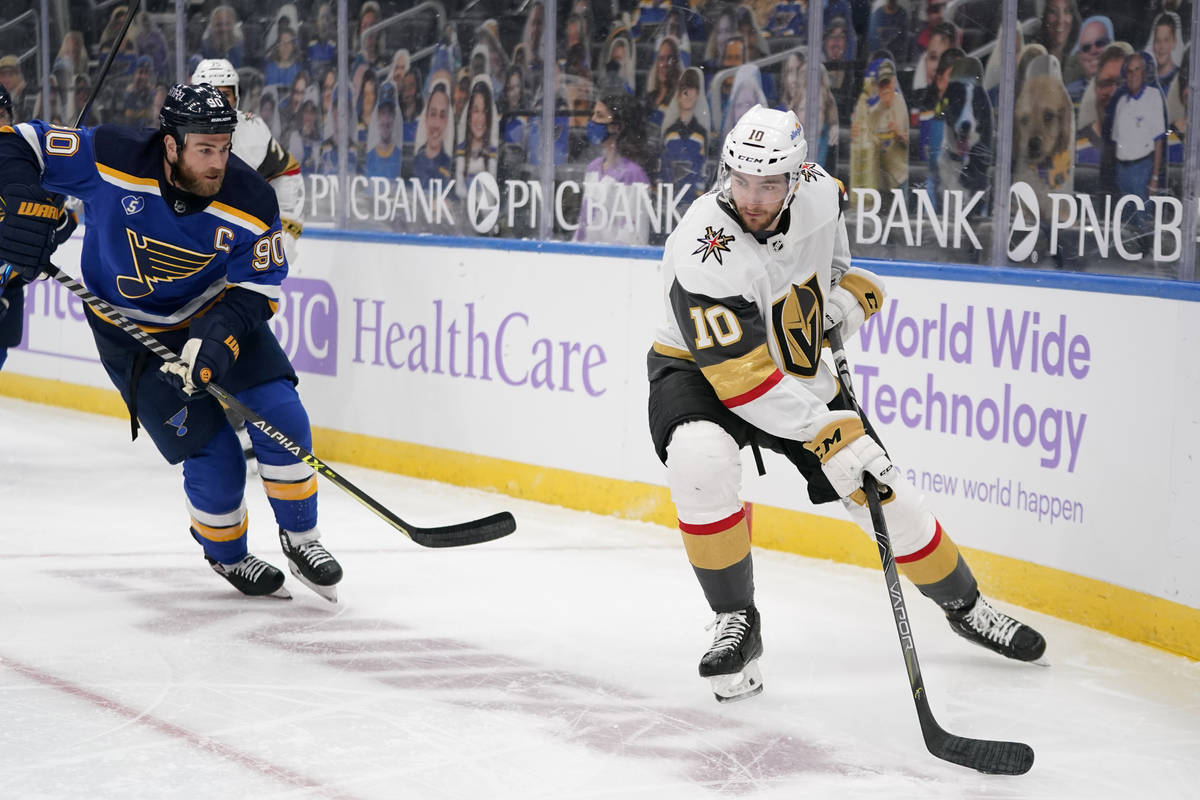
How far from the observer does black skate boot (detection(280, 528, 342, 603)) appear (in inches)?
136

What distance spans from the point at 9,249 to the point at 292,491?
77cm

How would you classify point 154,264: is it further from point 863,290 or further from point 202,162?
point 863,290

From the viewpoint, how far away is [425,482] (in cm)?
523

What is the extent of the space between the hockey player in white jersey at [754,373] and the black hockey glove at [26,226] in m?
1.24

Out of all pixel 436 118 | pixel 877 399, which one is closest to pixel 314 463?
pixel 877 399

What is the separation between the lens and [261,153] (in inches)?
196

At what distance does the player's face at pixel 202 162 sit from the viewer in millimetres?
3148

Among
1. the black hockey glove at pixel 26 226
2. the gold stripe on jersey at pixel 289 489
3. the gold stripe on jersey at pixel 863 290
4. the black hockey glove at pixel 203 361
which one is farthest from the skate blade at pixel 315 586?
the gold stripe on jersey at pixel 863 290

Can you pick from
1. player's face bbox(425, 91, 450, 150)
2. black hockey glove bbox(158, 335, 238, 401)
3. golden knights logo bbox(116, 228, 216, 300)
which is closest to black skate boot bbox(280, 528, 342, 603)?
black hockey glove bbox(158, 335, 238, 401)

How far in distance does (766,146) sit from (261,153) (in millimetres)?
2676

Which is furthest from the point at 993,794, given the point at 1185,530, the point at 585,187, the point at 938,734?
the point at 585,187

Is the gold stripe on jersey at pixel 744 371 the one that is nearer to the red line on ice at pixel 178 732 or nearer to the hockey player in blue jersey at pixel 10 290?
the red line on ice at pixel 178 732

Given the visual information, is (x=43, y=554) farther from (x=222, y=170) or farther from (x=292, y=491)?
(x=222, y=170)

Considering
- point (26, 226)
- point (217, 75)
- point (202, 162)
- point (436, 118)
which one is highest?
point (217, 75)
